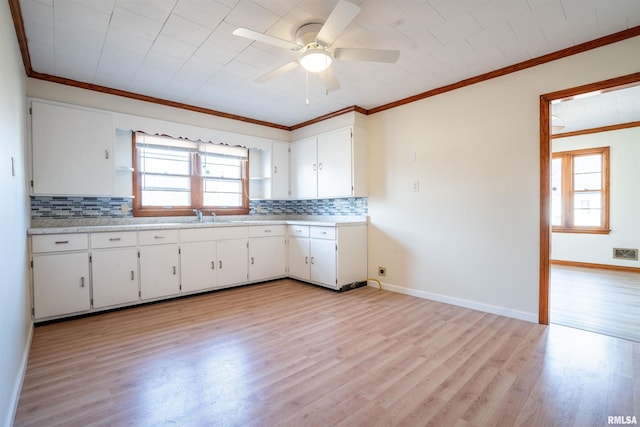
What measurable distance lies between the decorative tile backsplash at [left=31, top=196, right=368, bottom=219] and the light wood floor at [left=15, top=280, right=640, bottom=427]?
116 centimetres

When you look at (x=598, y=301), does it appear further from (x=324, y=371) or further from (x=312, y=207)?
(x=312, y=207)

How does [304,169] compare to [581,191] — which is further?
[581,191]

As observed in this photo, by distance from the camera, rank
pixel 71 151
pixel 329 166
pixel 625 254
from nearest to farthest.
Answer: pixel 71 151, pixel 329 166, pixel 625 254

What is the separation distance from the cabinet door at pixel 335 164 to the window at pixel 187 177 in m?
1.26

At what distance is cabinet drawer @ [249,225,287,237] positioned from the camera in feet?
13.9

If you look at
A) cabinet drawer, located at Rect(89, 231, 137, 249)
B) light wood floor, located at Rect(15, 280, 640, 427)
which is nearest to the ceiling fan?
light wood floor, located at Rect(15, 280, 640, 427)

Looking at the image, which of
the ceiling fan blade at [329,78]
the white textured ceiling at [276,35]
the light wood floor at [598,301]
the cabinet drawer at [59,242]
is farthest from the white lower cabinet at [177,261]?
the light wood floor at [598,301]

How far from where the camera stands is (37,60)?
9.00 feet

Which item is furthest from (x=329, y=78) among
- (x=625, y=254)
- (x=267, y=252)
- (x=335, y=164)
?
(x=625, y=254)

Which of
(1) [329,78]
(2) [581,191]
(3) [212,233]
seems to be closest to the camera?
(1) [329,78]

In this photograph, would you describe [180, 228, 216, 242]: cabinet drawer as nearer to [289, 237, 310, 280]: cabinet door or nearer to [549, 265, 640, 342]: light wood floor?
[289, 237, 310, 280]: cabinet door

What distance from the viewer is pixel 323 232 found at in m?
4.02

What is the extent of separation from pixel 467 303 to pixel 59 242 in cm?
417

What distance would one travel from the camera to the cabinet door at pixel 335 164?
4.11m
